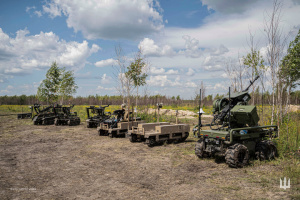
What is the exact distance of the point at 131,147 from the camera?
35.2 ft

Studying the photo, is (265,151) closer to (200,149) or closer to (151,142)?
(200,149)

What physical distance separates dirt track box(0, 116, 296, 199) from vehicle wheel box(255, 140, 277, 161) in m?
0.44

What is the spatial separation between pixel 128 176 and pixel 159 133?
175 inches

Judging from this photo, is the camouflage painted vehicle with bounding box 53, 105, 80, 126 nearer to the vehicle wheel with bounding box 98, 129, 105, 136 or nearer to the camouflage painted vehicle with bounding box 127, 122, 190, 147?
the vehicle wheel with bounding box 98, 129, 105, 136

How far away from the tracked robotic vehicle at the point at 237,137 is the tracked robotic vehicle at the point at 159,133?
3018 millimetres

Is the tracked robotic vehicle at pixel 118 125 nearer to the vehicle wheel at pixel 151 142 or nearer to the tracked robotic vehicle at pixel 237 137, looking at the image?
the vehicle wheel at pixel 151 142

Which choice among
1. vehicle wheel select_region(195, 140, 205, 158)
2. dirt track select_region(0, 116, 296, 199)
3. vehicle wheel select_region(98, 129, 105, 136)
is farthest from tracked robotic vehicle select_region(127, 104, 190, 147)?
vehicle wheel select_region(98, 129, 105, 136)

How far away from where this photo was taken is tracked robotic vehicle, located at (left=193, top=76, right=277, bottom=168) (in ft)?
22.6

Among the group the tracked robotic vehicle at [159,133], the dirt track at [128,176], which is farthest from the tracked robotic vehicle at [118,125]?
the dirt track at [128,176]

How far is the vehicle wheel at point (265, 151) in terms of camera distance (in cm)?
745

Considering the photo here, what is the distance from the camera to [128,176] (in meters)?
6.52

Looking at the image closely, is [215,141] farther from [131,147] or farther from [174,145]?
[131,147]

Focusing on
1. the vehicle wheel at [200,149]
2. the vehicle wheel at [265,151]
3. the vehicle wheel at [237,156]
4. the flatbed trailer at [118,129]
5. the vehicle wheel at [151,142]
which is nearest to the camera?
the vehicle wheel at [237,156]

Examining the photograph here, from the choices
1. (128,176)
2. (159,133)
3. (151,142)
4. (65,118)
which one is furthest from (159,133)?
(65,118)
